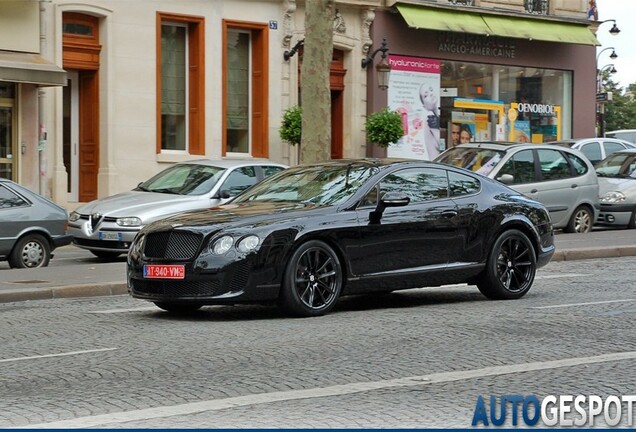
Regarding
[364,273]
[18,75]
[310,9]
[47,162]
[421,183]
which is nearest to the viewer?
[364,273]

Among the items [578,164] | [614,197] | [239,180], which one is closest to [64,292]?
[239,180]

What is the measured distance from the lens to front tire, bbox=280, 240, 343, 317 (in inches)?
443

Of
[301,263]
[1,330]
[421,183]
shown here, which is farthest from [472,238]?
[1,330]

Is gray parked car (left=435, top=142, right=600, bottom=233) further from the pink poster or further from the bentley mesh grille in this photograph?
the bentley mesh grille

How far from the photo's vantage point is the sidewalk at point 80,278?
46.2 ft

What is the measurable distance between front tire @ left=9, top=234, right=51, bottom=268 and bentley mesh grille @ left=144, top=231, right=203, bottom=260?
7.20m

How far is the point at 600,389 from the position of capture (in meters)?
7.89

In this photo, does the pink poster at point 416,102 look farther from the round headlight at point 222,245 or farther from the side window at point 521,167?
the round headlight at point 222,245

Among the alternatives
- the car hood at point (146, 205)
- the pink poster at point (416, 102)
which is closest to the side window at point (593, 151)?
the pink poster at point (416, 102)

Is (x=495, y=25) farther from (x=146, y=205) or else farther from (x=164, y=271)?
(x=164, y=271)

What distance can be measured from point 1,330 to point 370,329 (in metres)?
3.22

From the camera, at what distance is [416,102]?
110 feet

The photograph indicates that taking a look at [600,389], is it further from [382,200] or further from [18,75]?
[18,75]

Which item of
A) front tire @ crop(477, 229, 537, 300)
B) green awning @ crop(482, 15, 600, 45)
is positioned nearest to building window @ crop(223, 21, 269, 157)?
green awning @ crop(482, 15, 600, 45)
